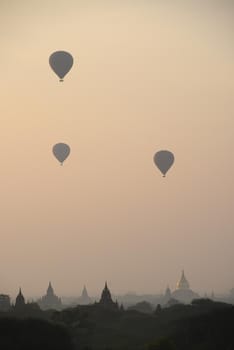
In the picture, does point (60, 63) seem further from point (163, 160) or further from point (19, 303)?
point (19, 303)

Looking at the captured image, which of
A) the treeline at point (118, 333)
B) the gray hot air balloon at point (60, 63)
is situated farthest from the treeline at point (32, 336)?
the gray hot air balloon at point (60, 63)

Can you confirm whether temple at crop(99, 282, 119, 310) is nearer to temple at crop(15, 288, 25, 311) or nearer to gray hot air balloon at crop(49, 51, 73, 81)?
temple at crop(15, 288, 25, 311)

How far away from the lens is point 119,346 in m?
67.1

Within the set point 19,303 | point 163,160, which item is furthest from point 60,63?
point 19,303

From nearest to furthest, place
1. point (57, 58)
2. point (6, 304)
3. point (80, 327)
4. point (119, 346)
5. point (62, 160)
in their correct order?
point (119, 346) < point (80, 327) < point (57, 58) < point (62, 160) < point (6, 304)

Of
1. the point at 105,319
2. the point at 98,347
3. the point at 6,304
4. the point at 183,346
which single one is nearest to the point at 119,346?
the point at 98,347

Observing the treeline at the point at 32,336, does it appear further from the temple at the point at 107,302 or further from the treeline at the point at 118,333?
the temple at the point at 107,302

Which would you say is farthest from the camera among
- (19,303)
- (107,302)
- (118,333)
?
(19,303)

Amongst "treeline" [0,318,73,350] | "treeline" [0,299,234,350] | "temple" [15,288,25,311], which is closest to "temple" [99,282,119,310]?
"temple" [15,288,25,311]

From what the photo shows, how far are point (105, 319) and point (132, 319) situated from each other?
4.21 meters

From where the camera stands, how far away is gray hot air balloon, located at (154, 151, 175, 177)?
91500mm

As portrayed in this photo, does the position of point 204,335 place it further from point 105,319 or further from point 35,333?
point 105,319

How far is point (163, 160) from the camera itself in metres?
92.4

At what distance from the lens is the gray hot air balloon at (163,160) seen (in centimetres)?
9150
